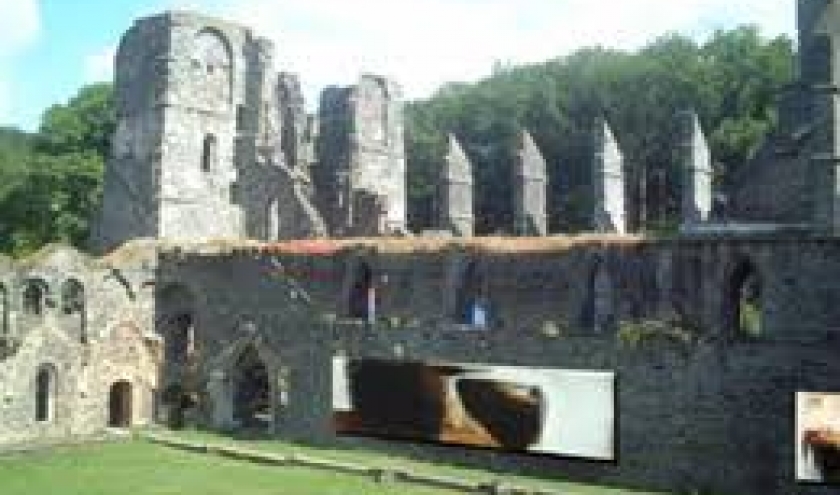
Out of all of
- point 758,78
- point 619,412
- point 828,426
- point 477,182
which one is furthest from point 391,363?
point 758,78

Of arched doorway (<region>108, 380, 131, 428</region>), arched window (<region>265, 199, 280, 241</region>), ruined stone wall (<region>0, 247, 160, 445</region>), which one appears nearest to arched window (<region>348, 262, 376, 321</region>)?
ruined stone wall (<region>0, 247, 160, 445</region>)

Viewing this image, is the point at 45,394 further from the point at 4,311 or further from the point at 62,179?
the point at 62,179

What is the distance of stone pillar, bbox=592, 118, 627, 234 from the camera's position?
36991 millimetres

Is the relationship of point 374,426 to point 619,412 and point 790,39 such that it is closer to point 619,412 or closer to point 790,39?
point 619,412

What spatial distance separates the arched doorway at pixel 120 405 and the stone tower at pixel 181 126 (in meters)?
5.63

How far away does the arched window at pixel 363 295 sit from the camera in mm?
30531

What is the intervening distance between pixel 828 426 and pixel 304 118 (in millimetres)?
22557

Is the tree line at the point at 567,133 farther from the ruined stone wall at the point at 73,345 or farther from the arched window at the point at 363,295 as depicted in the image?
the arched window at the point at 363,295

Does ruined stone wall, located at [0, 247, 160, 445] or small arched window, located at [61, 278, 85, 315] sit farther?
small arched window, located at [61, 278, 85, 315]

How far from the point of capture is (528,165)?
126 ft

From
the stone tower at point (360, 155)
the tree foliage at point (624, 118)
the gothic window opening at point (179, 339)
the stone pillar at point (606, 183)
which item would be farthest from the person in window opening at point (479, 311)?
the tree foliage at point (624, 118)

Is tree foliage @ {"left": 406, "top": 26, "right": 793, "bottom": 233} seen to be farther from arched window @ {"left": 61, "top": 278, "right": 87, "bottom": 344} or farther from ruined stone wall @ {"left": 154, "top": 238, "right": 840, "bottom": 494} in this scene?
arched window @ {"left": 61, "top": 278, "right": 87, "bottom": 344}

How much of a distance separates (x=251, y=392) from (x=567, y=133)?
30.4 meters

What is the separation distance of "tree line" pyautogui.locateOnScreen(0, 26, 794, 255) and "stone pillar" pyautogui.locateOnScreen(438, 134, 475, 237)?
13.2 meters
